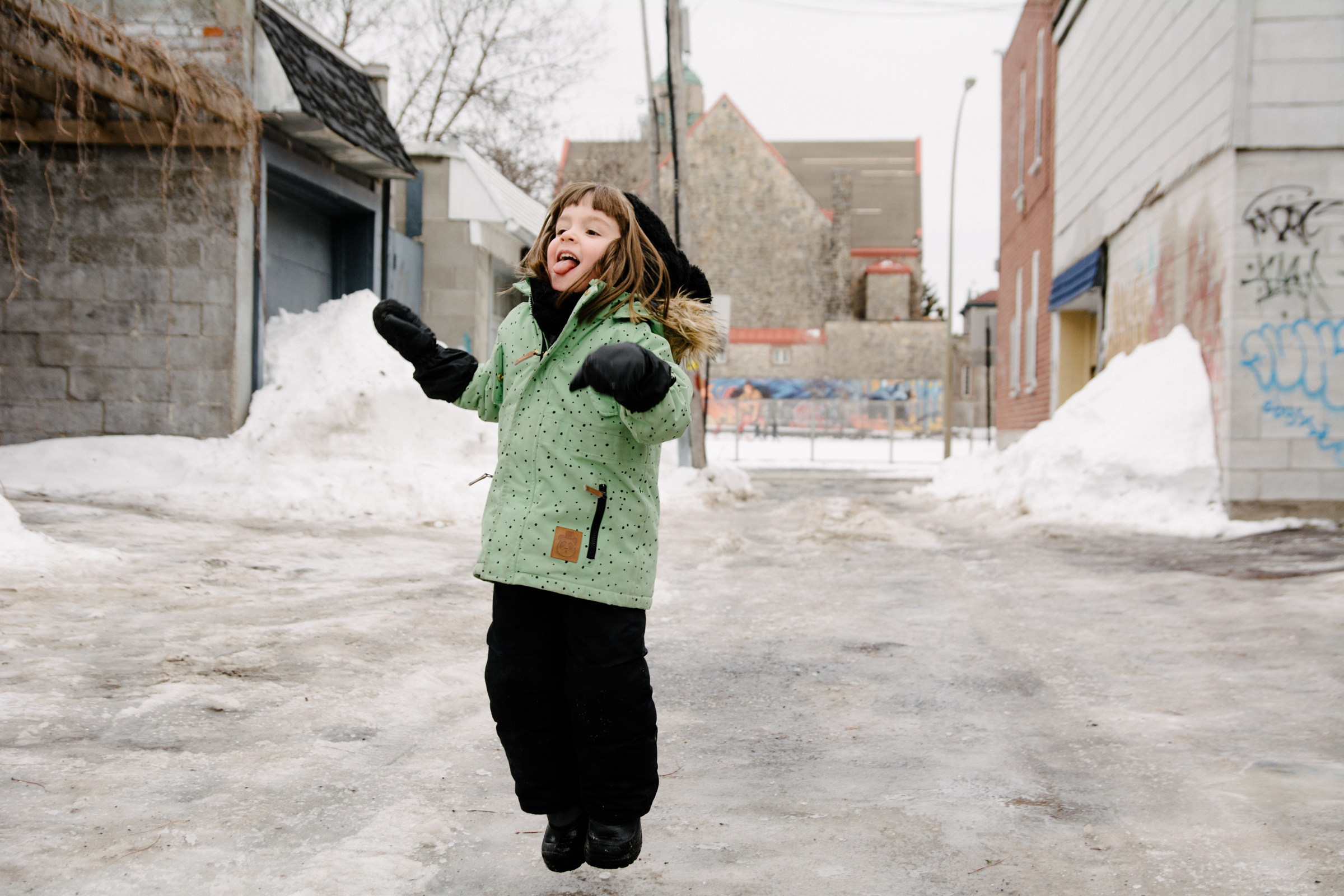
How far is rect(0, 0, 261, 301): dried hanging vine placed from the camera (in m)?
7.54

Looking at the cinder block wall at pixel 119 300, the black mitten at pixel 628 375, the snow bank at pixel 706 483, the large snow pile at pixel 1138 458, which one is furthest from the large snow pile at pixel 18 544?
the large snow pile at pixel 1138 458

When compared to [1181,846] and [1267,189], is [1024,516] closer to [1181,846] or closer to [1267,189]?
[1267,189]

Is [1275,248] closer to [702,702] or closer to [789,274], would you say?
[702,702]

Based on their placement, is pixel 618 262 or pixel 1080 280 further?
pixel 1080 280

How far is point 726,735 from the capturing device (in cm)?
347

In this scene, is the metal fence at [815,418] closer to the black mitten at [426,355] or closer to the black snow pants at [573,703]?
the black mitten at [426,355]

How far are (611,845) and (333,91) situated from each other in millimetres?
10492

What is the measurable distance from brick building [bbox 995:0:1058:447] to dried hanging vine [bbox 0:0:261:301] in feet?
38.1

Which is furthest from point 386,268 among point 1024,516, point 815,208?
point 815,208

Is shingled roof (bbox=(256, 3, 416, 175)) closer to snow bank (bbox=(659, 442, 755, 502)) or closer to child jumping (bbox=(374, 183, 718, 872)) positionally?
snow bank (bbox=(659, 442, 755, 502))

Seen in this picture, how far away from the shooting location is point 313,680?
387cm

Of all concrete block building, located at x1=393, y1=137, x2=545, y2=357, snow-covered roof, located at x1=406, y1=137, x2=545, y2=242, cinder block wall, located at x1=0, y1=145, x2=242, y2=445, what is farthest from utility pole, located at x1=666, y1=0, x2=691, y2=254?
cinder block wall, located at x1=0, y1=145, x2=242, y2=445

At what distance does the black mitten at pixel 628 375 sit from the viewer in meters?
2.00

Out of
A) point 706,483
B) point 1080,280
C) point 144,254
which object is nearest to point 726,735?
point 144,254
